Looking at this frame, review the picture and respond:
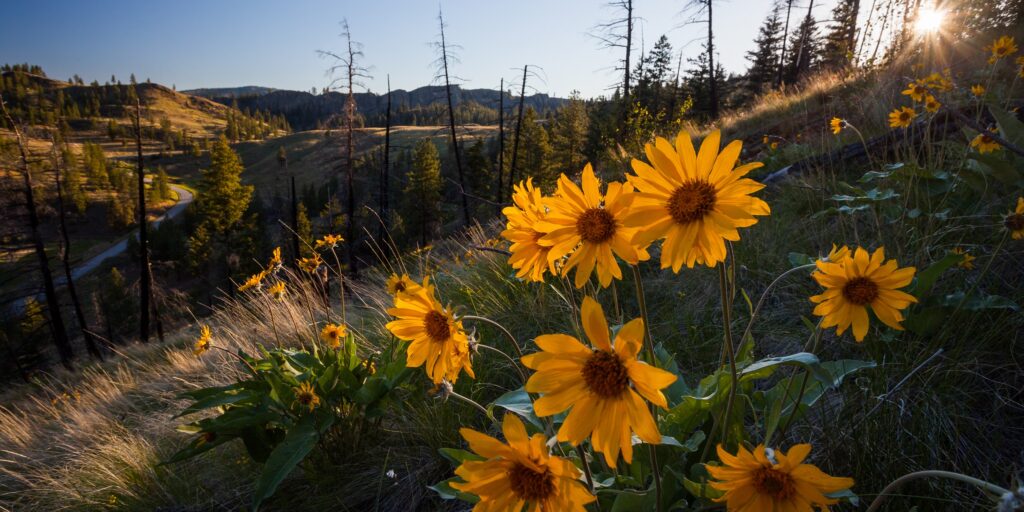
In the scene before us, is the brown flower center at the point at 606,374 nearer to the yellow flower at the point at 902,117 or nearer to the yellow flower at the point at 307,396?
the yellow flower at the point at 307,396

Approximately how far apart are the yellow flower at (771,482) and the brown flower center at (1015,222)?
1712 mm

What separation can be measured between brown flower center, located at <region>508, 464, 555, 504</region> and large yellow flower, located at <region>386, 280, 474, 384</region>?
0.37 metres

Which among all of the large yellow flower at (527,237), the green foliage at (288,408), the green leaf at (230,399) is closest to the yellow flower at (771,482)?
the large yellow flower at (527,237)

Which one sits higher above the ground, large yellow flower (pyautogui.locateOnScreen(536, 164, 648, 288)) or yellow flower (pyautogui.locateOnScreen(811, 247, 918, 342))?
large yellow flower (pyautogui.locateOnScreen(536, 164, 648, 288))

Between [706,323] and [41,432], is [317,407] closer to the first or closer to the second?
[706,323]

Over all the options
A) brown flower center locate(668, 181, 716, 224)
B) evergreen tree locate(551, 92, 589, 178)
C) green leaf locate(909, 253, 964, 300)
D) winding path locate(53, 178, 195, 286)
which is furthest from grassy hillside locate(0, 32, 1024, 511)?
winding path locate(53, 178, 195, 286)

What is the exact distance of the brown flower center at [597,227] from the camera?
1.07 meters

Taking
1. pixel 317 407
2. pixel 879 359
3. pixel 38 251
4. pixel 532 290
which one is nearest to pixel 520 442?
pixel 317 407

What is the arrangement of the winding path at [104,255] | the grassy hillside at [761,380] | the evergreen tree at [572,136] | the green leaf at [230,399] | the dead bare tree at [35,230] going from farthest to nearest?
the winding path at [104,255], the evergreen tree at [572,136], the dead bare tree at [35,230], the green leaf at [230,399], the grassy hillside at [761,380]

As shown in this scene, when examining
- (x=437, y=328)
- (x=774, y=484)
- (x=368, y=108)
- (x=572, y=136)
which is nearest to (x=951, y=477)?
(x=774, y=484)

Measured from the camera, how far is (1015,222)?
72.3 inches

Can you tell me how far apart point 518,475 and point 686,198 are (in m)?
0.66

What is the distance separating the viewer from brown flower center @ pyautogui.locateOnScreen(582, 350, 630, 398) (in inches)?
34.4

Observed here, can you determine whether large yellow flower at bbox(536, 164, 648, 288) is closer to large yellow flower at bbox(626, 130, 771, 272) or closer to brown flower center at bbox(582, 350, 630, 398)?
large yellow flower at bbox(626, 130, 771, 272)
